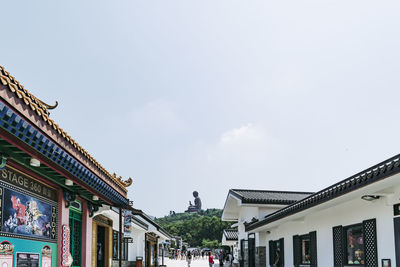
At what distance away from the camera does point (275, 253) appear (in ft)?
64.3

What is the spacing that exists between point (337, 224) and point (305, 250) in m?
3.58

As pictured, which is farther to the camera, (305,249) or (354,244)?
(305,249)

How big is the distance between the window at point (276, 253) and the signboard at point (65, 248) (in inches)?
452

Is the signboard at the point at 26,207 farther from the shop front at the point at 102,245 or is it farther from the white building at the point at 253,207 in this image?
the white building at the point at 253,207

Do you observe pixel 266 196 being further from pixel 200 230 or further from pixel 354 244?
pixel 200 230

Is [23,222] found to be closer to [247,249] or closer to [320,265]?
[320,265]

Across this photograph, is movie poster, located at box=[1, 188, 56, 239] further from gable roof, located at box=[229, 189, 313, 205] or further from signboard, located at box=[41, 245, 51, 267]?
gable roof, located at box=[229, 189, 313, 205]

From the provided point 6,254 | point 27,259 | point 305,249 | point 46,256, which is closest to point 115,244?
point 305,249

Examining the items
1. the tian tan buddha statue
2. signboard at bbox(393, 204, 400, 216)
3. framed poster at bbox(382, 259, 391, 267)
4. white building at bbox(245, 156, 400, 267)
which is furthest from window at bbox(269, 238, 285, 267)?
the tian tan buddha statue

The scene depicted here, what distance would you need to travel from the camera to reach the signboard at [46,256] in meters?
7.53

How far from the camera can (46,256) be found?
7680mm

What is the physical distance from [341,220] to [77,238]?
6.83m

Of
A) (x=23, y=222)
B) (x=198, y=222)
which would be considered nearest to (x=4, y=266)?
(x=23, y=222)

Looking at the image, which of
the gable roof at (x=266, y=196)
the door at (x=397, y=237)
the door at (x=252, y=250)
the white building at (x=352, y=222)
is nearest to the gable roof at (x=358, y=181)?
the white building at (x=352, y=222)
